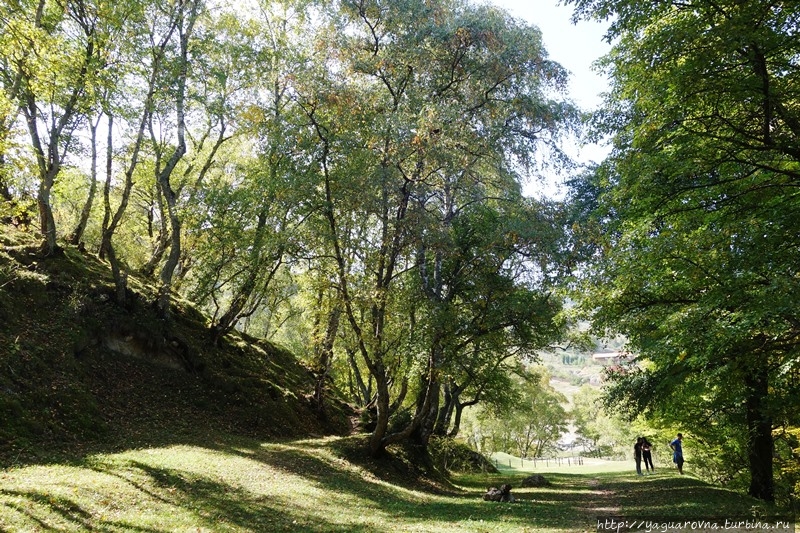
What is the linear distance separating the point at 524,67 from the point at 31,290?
63.0ft

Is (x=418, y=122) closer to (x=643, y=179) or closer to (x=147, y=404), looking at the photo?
(x=643, y=179)

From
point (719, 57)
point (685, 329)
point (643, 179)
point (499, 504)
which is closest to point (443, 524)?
point (499, 504)

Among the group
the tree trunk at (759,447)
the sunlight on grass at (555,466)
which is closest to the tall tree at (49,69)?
the tree trunk at (759,447)

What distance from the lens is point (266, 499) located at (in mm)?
11281

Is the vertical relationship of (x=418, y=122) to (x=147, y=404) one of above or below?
above

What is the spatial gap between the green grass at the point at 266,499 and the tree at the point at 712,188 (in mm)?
5049

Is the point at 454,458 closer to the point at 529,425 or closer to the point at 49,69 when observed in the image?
the point at 49,69

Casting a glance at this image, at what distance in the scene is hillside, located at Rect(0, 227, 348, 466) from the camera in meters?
12.4

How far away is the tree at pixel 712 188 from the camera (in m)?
7.62

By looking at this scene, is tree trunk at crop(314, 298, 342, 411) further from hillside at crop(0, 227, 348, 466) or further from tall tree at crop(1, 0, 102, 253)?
tall tree at crop(1, 0, 102, 253)

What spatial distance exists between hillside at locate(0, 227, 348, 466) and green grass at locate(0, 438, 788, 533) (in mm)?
1631

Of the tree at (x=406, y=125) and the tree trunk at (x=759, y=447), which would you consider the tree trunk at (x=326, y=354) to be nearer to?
the tree at (x=406, y=125)

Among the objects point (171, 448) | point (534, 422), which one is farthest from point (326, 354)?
point (534, 422)

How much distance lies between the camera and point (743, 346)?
368 inches
